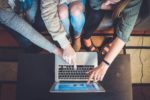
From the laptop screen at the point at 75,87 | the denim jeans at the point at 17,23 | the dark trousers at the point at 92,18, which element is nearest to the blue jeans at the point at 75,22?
the dark trousers at the point at 92,18

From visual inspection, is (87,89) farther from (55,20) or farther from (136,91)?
(136,91)

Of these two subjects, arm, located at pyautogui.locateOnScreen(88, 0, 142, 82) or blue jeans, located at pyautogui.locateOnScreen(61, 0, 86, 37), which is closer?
arm, located at pyautogui.locateOnScreen(88, 0, 142, 82)

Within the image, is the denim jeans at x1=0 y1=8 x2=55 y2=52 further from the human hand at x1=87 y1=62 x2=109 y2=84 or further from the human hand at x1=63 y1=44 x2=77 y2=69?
the human hand at x1=87 y1=62 x2=109 y2=84

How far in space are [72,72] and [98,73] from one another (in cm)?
12

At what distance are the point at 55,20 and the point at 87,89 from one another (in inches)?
12.9

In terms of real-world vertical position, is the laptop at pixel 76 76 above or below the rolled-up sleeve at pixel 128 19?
below

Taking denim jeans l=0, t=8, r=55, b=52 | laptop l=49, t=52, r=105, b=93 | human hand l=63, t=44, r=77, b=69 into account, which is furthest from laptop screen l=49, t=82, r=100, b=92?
denim jeans l=0, t=8, r=55, b=52

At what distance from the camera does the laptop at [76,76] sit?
3.87 feet

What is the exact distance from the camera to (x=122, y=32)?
3.97 ft

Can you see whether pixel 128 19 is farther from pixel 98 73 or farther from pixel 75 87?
pixel 75 87

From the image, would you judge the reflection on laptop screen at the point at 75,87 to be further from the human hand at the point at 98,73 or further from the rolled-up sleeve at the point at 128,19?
the rolled-up sleeve at the point at 128,19

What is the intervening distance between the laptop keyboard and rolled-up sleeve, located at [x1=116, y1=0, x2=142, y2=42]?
207mm

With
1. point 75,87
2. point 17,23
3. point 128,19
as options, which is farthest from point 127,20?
point 17,23

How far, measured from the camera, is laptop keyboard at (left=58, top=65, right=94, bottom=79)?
1231 mm
